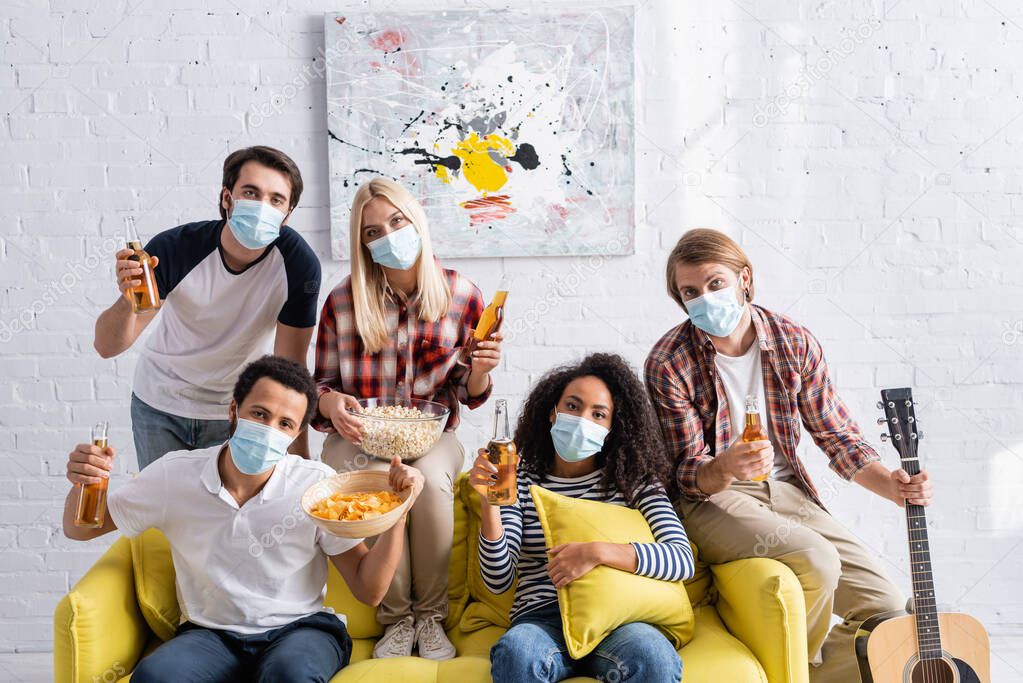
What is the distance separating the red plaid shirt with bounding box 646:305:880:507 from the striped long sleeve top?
18cm

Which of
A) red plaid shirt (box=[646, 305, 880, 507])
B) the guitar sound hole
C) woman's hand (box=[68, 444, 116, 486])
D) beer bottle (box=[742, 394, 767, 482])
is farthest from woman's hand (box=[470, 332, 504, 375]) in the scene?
the guitar sound hole

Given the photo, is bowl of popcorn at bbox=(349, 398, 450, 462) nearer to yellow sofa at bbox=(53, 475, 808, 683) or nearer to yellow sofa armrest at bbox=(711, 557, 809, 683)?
yellow sofa at bbox=(53, 475, 808, 683)

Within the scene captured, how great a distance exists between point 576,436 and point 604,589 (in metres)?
0.37

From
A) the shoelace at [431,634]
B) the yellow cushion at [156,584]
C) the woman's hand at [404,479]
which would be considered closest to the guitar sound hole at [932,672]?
the shoelace at [431,634]

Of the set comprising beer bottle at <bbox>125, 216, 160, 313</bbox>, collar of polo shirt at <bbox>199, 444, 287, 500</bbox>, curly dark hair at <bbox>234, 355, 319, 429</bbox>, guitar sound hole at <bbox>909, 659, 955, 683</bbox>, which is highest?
beer bottle at <bbox>125, 216, 160, 313</bbox>

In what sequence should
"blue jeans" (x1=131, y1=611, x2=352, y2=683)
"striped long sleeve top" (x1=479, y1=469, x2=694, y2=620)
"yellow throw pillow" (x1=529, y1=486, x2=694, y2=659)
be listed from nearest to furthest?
"blue jeans" (x1=131, y1=611, x2=352, y2=683) → "yellow throw pillow" (x1=529, y1=486, x2=694, y2=659) → "striped long sleeve top" (x1=479, y1=469, x2=694, y2=620)

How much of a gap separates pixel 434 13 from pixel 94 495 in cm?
192

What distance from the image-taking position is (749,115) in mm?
3043

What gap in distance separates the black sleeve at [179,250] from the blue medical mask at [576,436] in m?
1.07

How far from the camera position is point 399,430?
2107 millimetres

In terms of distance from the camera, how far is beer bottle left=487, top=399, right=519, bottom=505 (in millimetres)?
1898

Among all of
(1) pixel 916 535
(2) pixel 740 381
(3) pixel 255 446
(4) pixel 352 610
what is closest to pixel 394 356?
(3) pixel 255 446

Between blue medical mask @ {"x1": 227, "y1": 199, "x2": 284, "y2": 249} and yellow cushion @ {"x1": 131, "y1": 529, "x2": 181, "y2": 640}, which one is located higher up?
blue medical mask @ {"x1": 227, "y1": 199, "x2": 284, "y2": 249}

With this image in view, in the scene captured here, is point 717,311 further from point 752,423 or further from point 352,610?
point 352,610
